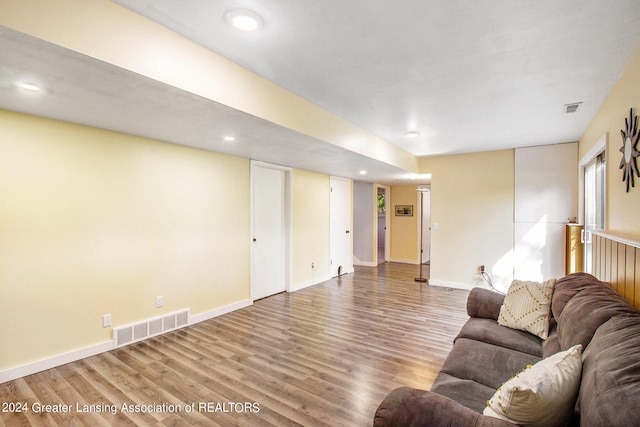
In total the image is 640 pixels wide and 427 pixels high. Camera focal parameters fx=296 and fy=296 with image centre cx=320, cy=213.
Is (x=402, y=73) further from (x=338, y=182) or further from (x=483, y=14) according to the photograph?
(x=338, y=182)

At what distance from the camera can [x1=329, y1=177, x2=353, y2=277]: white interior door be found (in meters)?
6.44

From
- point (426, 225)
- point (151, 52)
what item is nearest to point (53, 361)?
point (151, 52)

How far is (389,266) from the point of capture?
300 inches

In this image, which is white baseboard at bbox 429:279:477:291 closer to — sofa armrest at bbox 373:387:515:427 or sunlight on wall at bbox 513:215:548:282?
sunlight on wall at bbox 513:215:548:282

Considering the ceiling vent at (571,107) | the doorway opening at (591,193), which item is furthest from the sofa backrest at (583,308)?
the ceiling vent at (571,107)

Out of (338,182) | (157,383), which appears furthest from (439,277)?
(157,383)

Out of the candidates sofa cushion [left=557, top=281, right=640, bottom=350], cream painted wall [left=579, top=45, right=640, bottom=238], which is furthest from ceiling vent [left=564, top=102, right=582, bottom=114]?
sofa cushion [left=557, top=281, right=640, bottom=350]

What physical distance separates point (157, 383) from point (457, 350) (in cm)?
233

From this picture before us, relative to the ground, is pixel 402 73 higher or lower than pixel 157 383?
higher

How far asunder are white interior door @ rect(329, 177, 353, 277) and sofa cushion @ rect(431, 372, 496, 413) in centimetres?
474

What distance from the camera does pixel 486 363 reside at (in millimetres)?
1830

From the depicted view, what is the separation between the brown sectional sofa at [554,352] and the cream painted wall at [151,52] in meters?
2.13

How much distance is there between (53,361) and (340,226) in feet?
16.6

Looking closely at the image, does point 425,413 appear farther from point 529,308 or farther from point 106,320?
point 106,320
